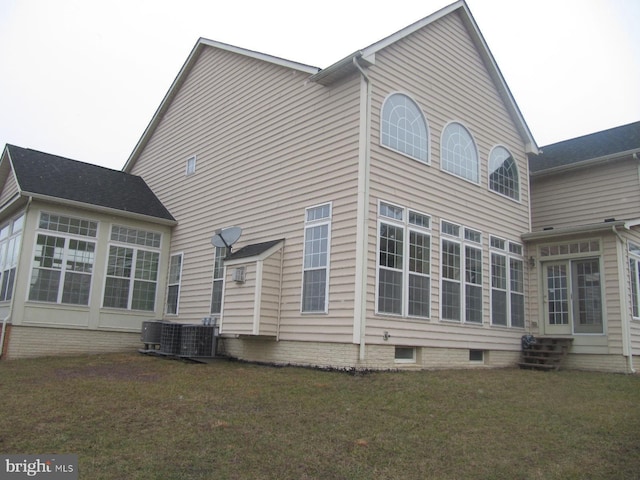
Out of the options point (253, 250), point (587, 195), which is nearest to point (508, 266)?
point (587, 195)

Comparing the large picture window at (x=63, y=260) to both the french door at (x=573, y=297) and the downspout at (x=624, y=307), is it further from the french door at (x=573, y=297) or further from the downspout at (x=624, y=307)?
the downspout at (x=624, y=307)

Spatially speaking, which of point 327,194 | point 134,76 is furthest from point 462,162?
point 134,76

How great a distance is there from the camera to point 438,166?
1263cm

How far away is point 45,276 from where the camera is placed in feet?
46.1

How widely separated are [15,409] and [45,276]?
7851 mm

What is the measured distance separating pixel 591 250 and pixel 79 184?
13.9 meters

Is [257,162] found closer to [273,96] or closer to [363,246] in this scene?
[273,96]

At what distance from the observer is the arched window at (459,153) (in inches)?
513

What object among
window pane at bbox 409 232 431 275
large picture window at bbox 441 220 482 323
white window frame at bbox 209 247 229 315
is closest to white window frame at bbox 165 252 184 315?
white window frame at bbox 209 247 229 315

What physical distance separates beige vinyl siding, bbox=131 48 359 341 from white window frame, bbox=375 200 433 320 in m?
0.62

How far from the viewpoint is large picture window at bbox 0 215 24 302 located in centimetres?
1421

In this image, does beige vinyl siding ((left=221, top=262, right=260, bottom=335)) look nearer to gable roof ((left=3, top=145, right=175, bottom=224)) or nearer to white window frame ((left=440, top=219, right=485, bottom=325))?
white window frame ((left=440, top=219, right=485, bottom=325))

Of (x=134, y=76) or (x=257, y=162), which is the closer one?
(x=257, y=162)

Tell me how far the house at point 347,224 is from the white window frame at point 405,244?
0.04m
